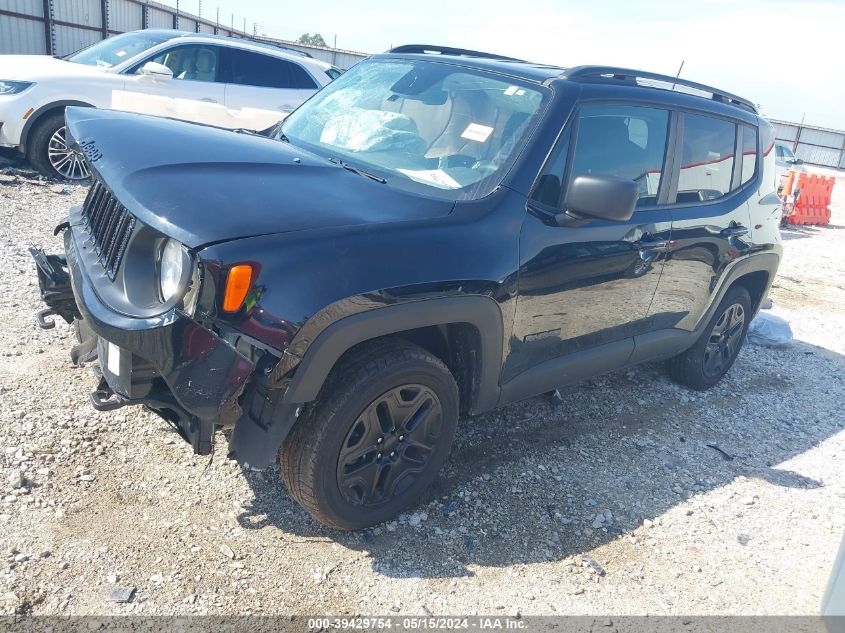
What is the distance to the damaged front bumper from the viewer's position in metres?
2.28

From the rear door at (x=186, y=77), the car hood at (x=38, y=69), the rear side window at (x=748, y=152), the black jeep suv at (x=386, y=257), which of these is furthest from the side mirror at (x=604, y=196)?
the car hood at (x=38, y=69)

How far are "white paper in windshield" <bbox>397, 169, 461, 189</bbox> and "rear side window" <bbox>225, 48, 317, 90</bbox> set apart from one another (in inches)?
254

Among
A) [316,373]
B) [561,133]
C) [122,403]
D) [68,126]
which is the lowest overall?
[122,403]

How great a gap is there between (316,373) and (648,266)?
2.15 m

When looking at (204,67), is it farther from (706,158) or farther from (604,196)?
(604,196)

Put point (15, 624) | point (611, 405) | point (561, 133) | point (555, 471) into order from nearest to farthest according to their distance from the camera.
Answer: point (15, 624) → point (561, 133) → point (555, 471) → point (611, 405)

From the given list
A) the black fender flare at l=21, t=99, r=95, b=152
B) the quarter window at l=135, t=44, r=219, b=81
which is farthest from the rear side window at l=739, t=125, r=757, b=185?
the black fender flare at l=21, t=99, r=95, b=152

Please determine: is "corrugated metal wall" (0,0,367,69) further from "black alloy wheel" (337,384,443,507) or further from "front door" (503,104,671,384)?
"black alloy wheel" (337,384,443,507)

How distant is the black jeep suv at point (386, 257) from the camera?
2336mm

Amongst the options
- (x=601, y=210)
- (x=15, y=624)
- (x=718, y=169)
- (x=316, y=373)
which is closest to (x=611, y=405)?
(x=718, y=169)

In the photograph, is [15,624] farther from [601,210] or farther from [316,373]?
[601,210]

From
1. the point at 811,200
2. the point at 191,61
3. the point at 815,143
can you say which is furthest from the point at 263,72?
the point at 815,143

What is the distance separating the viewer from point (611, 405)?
15.3 feet

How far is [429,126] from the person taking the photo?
3377 millimetres
